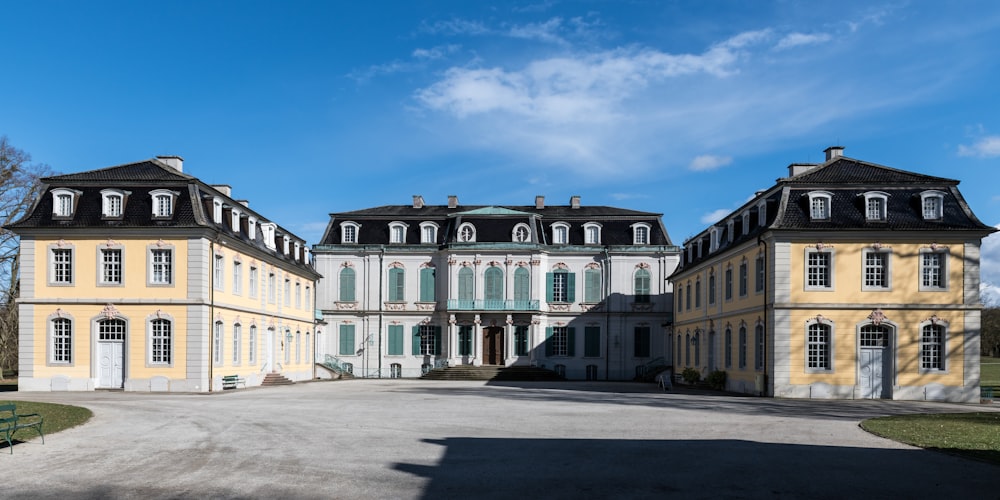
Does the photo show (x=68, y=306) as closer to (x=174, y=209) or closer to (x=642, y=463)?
(x=174, y=209)

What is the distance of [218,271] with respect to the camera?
33656 millimetres

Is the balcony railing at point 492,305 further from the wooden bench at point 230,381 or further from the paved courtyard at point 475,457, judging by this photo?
the paved courtyard at point 475,457

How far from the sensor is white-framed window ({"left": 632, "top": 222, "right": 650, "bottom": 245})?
51.8m

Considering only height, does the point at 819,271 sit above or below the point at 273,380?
above

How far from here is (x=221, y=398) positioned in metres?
28.4

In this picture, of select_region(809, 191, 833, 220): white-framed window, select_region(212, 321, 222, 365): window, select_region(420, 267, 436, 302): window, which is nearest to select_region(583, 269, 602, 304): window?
select_region(420, 267, 436, 302): window

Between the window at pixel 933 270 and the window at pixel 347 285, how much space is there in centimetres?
3273

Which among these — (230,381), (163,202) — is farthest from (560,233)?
(163,202)

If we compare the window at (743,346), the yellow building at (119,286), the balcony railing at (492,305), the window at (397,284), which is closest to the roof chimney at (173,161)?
the yellow building at (119,286)

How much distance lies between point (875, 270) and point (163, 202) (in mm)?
27395

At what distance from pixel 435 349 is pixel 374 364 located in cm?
392

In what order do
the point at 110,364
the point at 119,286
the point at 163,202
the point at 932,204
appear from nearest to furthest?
the point at 932,204 < the point at 110,364 < the point at 119,286 < the point at 163,202

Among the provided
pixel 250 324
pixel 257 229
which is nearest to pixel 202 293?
pixel 250 324

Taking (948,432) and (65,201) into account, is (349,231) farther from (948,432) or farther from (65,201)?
(948,432)
